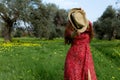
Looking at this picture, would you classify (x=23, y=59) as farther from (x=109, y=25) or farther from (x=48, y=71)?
(x=109, y=25)

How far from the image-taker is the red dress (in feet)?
26.3

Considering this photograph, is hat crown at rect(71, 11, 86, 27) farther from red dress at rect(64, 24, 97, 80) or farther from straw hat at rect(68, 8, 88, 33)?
red dress at rect(64, 24, 97, 80)

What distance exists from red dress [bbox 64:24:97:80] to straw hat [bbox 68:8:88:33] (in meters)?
0.17

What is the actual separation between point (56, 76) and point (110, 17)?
5245 centimetres

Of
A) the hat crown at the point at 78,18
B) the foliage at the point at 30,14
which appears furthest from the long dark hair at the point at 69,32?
the foliage at the point at 30,14

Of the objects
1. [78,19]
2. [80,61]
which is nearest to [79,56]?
[80,61]

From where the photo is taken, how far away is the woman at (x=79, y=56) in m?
8.00

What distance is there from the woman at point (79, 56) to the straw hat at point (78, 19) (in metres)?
Answer: 0.07

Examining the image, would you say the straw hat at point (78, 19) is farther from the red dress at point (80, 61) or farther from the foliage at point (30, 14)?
the foliage at point (30, 14)

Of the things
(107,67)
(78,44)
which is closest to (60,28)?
(107,67)

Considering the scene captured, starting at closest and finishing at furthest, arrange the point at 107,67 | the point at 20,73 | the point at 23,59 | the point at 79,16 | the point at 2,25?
the point at 79,16 < the point at 20,73 < the point at 23,59 < the point at 107,67 < the point at 2,25

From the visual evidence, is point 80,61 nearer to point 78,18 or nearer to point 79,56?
point 79,56

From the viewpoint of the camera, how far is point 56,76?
1209 centimetres

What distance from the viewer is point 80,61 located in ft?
26.5
